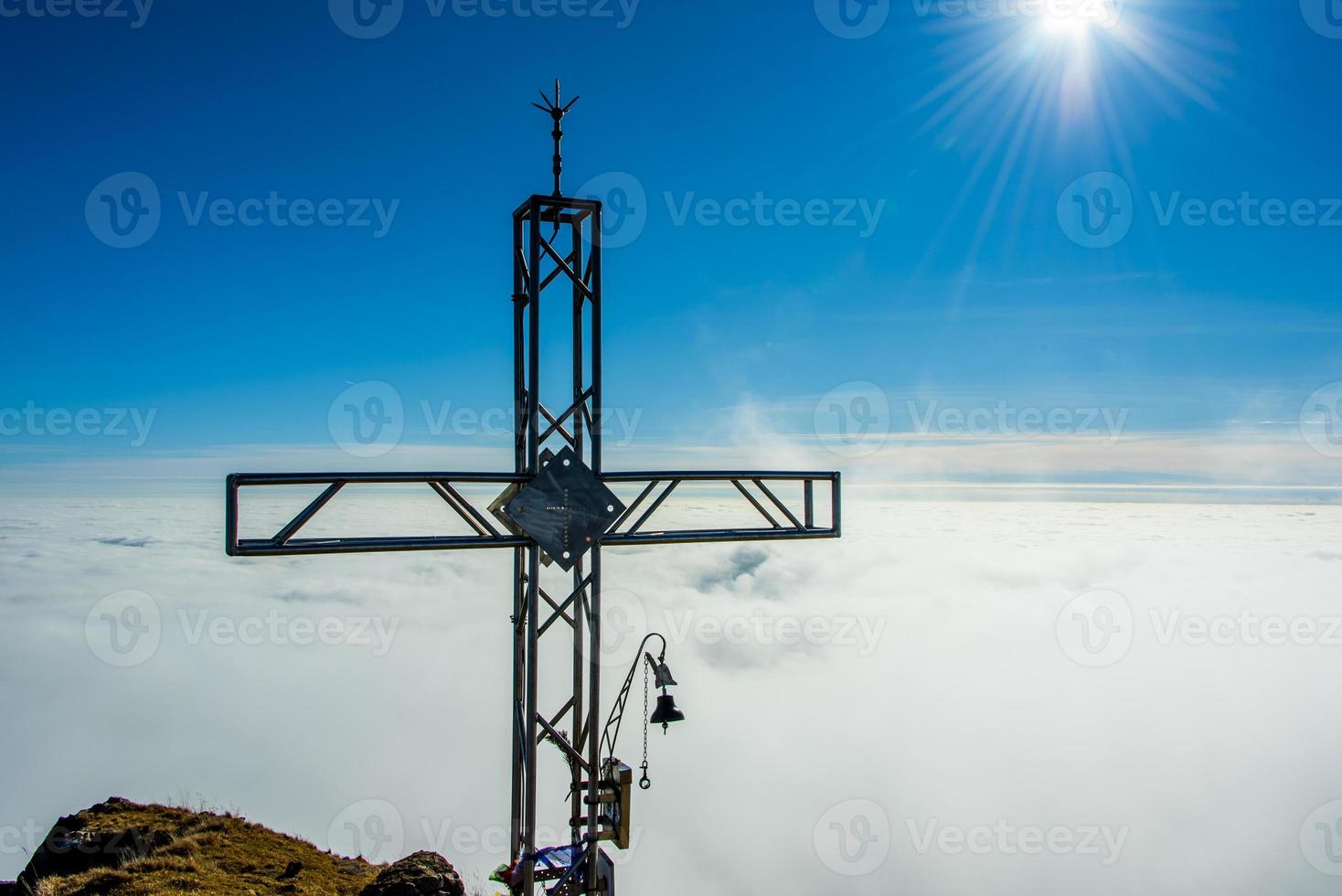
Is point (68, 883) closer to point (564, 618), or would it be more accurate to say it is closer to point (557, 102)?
point (564, 618)

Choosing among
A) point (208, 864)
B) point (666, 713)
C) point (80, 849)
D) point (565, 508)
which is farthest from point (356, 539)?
point (80, 849)

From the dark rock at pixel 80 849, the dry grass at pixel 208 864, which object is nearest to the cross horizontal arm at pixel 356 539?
the dry grass at pixel 208 864

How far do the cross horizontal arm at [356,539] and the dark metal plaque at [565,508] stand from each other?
158 mm

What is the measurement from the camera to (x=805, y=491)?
6660 millimetres

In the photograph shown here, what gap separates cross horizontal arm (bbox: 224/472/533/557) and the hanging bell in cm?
204

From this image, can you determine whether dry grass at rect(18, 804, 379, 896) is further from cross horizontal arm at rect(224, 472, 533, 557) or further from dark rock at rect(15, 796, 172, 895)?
cross horizontal arm at rect(224, 472, 533, 557)

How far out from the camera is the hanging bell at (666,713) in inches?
258

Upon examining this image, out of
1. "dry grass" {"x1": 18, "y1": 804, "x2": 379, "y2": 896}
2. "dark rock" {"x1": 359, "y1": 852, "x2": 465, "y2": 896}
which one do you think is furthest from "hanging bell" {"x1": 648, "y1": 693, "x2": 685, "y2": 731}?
"dry grass" {"x1": 18, "y1": 804, "x2": 379, "y2": 896}

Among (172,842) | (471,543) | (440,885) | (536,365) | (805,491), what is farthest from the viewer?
(172,842)

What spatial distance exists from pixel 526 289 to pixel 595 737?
13.0 feet

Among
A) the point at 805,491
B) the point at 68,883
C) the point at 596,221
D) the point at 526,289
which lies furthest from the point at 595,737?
the point at 68,883

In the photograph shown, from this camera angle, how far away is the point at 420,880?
9320 millimetres

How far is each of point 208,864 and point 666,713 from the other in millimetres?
8347

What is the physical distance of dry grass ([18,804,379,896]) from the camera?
942 centimetres
